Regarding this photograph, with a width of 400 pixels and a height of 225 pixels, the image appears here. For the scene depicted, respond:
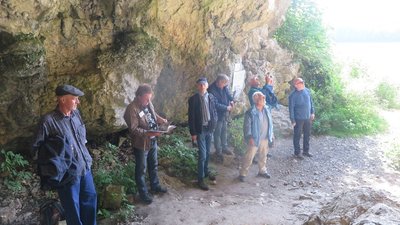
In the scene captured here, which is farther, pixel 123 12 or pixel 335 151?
pixel 335 151

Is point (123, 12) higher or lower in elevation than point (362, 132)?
higher

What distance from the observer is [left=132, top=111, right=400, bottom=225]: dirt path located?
562 cm

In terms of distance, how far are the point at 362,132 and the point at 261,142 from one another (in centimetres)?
546

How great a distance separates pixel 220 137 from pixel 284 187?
2.03m

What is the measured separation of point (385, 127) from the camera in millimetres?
11758

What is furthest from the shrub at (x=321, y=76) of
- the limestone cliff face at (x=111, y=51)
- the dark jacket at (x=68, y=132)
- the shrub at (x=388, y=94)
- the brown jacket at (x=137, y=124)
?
the dark jacket at (x=68, y=132)

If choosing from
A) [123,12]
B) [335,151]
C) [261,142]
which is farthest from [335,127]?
[123,12]

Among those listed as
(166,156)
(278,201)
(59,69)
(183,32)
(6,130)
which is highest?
(183,32)

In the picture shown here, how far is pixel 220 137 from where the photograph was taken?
8500mm

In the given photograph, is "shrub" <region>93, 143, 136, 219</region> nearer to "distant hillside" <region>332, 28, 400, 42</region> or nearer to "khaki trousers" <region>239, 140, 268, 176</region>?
"khaki trousers" <region>239, 140, 268, 176</region>

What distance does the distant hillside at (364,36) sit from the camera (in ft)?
68.4

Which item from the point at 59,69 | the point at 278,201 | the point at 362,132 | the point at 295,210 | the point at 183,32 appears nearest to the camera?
the point at 295,210

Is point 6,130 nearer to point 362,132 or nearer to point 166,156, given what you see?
point 166,156

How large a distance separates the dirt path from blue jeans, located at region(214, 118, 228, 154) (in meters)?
0.51
